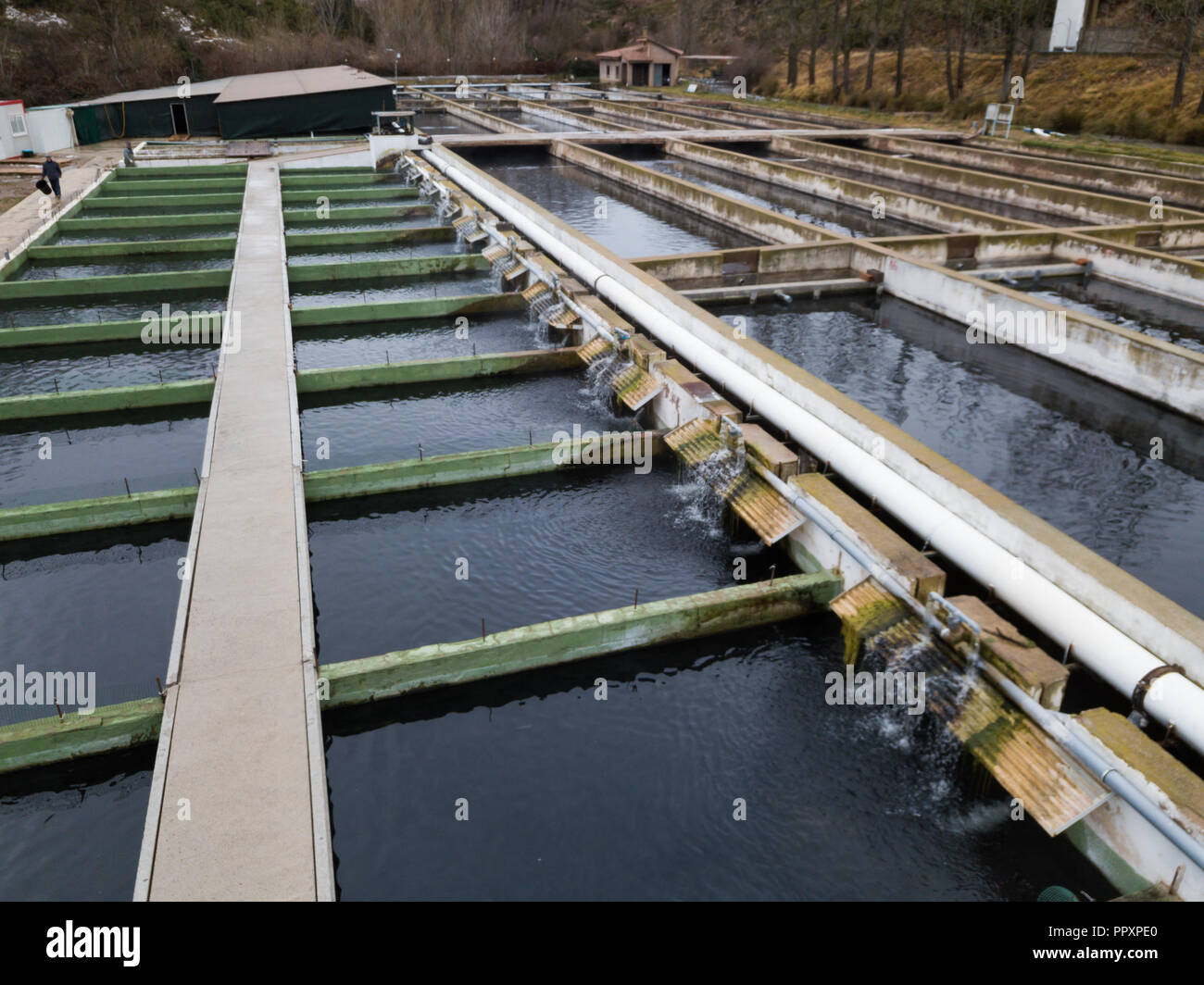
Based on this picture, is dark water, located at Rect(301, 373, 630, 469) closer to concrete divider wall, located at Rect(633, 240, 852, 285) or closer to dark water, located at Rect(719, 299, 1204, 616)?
dark water, located at Rect(719, 299, 1204, 616)

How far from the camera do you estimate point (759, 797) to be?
332 inches

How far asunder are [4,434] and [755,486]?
42.2 ft

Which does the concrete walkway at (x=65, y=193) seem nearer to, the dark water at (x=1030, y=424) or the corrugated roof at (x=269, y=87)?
the corrugated roof at (x=269, y=87)

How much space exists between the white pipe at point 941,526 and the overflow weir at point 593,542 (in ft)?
0.18

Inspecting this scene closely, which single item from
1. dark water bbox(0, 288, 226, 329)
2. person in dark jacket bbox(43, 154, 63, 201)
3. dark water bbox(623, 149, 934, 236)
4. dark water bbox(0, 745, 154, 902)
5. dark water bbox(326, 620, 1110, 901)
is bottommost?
dark water bbox(326, 620, 1110, 901)

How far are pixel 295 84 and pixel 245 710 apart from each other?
46177 mm

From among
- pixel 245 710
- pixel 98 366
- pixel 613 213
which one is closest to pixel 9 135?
pixel 98 366

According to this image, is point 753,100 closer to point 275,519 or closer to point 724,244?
point 724,244

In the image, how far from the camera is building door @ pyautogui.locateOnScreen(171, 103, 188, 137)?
4269 centimetres

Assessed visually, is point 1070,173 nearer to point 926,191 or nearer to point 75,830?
point 926,191

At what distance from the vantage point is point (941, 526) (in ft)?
35.5

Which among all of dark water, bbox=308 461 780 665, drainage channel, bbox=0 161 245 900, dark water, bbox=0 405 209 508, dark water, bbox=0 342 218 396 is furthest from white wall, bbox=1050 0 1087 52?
dark water, bbox=0 405 209 508

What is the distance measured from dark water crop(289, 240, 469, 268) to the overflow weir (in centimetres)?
89

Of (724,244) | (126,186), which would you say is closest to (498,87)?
(126,186)
